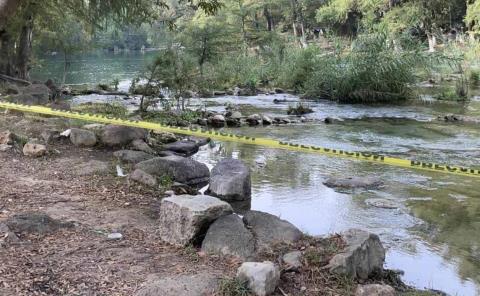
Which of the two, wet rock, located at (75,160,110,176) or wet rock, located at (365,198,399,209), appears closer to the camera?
wet rock, located at (75,160,110,176)

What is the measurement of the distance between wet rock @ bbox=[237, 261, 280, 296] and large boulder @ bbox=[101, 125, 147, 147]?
5.53 m

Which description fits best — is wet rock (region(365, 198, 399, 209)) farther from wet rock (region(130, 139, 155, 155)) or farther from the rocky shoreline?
wet rock (region(130, 139, 155, 155))

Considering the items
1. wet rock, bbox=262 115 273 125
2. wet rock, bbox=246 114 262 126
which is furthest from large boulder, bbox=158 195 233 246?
wet rock, bbox=262 115 273 125

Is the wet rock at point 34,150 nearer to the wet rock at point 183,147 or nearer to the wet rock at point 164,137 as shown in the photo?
the wet rock at point 183,147

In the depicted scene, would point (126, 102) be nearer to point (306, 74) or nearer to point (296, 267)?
point (306, 74)

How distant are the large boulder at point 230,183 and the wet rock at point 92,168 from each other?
4.76 ft

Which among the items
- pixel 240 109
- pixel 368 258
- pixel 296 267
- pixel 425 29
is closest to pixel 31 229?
pixel 296 267

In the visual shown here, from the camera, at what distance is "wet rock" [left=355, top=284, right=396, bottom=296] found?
3793 mm

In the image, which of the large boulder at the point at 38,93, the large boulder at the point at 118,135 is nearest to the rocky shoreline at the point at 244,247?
the large boulder at the point at 118,135

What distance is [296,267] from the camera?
13.6ft

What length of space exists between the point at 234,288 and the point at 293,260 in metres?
0.73

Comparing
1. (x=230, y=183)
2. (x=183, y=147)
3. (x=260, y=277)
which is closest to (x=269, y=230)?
(x=260, y=277)

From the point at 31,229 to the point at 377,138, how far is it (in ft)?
32.3

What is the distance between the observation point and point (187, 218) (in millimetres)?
4562
